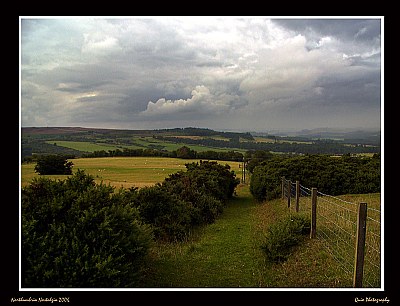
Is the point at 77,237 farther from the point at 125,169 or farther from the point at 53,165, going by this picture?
the point at 125,169

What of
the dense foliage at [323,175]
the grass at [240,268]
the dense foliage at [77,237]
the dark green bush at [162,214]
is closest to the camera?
the dense foliage at [77,237]

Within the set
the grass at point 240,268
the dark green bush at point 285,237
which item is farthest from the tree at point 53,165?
the dark green bush at point 285,237

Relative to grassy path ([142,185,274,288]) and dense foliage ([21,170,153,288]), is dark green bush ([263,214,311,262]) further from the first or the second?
dense foliage ([21,170,153,288])

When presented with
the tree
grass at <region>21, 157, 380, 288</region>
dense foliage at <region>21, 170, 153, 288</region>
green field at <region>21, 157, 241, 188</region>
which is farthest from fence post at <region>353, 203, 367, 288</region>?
the tree

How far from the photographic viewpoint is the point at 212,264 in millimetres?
7363

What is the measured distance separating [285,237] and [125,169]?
7.22 meters

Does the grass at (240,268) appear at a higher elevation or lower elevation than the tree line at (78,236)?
lower

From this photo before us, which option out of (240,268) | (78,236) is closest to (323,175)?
(240,268)

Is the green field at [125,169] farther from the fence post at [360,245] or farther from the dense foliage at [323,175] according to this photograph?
the dense foliage at [323,175]

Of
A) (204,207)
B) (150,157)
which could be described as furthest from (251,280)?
(150,157)

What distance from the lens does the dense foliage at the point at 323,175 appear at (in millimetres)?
18578

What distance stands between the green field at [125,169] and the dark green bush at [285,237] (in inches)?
146

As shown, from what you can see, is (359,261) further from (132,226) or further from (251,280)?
(132,226)

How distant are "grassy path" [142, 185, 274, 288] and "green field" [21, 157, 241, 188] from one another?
2055 mm
